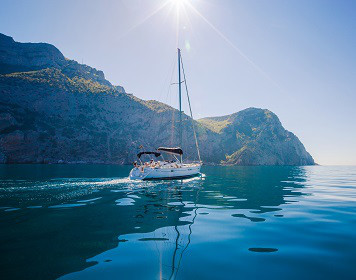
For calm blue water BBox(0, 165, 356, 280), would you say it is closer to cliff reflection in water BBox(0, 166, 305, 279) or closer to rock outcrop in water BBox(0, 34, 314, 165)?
cliff reflection in water BBox(0, 166, 305, 279)

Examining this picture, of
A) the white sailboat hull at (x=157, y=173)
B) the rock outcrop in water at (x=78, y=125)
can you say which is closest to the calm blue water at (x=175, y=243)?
the white sailboat hull at (x=157, y=173)

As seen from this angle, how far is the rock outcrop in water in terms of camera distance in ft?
315

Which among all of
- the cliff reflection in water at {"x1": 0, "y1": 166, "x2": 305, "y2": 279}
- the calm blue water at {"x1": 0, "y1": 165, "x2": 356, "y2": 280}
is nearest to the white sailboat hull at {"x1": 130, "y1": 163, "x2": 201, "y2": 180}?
the cliff reflection in water at {"x1": 0, "y1": 166, "x2": 305, "y2": 279}

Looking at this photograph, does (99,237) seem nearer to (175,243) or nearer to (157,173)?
(175,243)

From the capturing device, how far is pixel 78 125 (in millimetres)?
114438

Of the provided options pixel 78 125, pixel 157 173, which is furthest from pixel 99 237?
pixel 78 125

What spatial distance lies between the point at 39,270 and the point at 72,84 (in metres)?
150

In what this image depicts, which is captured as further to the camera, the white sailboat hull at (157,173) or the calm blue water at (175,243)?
the white sailboat hull at (157,173)

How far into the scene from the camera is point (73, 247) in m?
6.25

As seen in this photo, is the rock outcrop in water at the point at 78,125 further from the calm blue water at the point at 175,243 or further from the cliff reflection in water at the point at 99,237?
the calm blue water at the point at 175,243

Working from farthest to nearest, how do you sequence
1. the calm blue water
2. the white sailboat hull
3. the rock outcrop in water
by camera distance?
the rock outcrop in water
the white sailboat hull
the calm blue water

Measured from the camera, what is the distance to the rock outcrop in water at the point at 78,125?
96.0 meters

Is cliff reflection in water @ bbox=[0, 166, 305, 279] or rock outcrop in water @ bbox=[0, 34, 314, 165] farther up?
rock outcrop in water @ bbox=[0, 34, 314, 165]

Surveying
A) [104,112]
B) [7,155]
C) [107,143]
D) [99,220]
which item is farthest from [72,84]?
[99,220]
